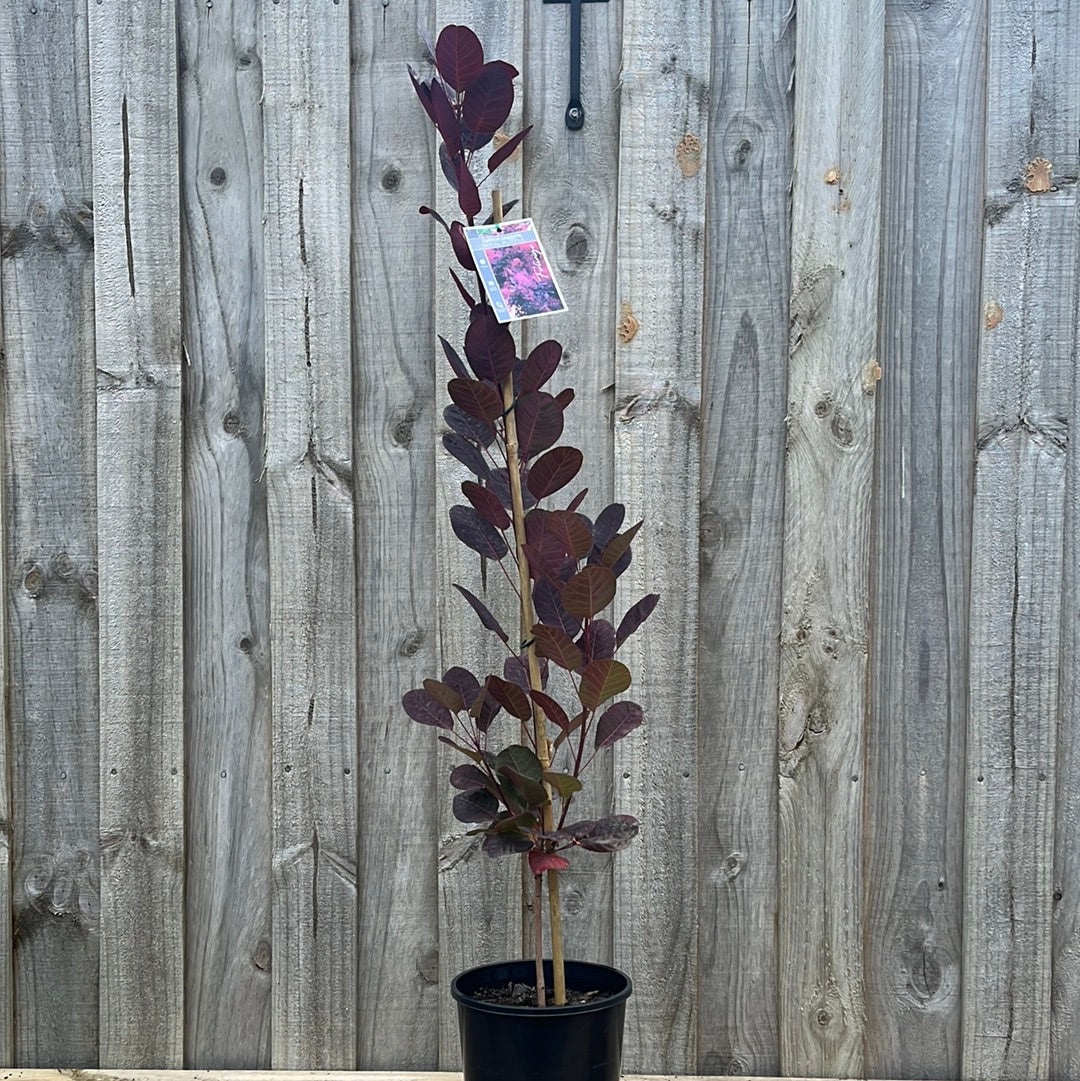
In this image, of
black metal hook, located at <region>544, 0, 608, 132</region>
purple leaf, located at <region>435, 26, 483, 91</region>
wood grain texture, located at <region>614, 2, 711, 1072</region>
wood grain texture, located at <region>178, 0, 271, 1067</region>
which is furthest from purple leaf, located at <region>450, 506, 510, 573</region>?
black metal hook, located at <region>544, 0, 608, 132</region>

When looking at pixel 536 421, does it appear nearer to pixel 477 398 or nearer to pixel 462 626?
pixel 477 398

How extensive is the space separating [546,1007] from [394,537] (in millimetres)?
759

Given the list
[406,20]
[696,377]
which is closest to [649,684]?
[696,377]

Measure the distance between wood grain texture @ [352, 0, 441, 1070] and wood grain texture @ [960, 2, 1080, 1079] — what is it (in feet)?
2.86

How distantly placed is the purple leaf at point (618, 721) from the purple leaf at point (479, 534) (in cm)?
26

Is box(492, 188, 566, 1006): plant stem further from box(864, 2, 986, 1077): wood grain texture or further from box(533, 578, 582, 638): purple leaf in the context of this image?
box(864, 2, 986, 1077): wood grain texture

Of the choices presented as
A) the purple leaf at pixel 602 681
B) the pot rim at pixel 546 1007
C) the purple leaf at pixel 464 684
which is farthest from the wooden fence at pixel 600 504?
the purple leaf at pixel 602 681

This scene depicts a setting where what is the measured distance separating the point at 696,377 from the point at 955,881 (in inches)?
35.9

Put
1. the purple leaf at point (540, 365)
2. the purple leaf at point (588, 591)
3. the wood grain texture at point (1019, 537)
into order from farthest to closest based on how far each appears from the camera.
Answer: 1. the wood grain texture at point (1019, 537)
2. the purple leaf at point (540, 365)
3. the purple leaf at point (588, 591)

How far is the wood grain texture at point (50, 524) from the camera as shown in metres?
2.02

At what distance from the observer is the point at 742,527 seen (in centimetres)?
199

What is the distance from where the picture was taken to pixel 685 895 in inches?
Answer: 78.2

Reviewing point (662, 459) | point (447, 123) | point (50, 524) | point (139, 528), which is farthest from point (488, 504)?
point (50, 524)

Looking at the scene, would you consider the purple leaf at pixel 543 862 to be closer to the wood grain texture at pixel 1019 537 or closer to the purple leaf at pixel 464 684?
the purple leaf at pixel 464 684
